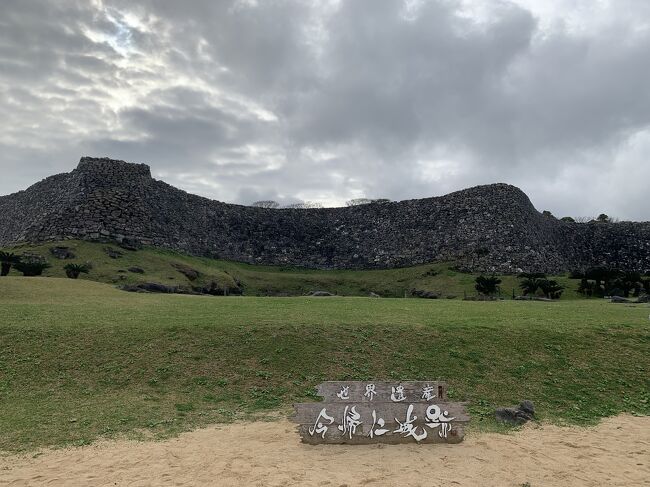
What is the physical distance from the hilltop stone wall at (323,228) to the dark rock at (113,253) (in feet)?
13.0

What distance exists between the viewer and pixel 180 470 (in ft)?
25.7

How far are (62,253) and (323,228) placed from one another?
3587 centimetres

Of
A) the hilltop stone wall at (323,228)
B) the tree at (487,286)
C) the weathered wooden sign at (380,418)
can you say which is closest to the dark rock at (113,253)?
the hilltop stone wall at (323,228)

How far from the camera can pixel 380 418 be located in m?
9.39

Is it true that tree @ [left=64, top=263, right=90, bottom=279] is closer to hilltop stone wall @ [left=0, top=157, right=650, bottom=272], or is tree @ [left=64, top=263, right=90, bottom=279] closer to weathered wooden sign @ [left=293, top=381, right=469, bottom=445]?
hilltop stone wall @ [left=0, top=157, right=650, bottom=272]

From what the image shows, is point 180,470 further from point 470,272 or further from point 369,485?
point 470,272

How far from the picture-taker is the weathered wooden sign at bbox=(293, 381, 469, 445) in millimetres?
9273

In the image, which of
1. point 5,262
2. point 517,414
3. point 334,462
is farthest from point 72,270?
point 517,414

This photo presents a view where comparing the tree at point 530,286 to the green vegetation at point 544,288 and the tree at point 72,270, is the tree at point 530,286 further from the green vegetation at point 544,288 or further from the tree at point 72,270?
the tree at point 72,270

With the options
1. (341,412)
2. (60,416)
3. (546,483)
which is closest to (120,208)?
(60,416)

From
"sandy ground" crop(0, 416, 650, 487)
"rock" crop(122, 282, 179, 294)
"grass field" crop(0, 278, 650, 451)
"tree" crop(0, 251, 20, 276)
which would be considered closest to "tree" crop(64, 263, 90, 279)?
"tree" crop(0, 251, 20, 276)

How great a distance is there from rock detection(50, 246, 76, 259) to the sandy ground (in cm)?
3452

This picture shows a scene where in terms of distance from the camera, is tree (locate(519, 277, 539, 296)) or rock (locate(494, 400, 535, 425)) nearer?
rock (locate(494, 400, 535, 425))

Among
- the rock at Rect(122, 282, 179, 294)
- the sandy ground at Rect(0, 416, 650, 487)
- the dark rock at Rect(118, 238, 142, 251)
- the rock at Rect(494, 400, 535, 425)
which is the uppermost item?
the dark rock at Rect(118, 238, 142, 251)
